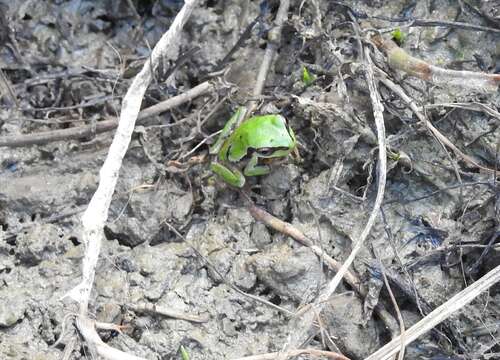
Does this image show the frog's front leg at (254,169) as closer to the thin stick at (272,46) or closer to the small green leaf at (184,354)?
the thin stick at (272,46)

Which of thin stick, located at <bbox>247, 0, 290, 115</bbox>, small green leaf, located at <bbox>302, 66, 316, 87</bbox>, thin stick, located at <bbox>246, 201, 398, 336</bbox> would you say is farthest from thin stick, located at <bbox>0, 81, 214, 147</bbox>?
thin stick, located at <bbox>246, 201, 398, 336</bbox>

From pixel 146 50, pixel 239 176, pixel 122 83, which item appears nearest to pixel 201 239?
pixel 239 176

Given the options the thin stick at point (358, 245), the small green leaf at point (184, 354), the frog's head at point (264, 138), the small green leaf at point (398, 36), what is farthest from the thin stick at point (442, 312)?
the small green leaf at point (398, 36)

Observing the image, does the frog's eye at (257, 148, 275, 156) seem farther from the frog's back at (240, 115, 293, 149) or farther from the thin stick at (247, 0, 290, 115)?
the thin stick at (247, 0, 290, 115)

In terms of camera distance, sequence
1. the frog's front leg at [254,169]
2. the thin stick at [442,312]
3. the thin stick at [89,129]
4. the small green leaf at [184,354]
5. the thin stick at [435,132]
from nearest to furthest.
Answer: the thin stick at [442,312] < the small green leaf at [184,354] < the thin stick at [435,132] < the frog's front leg at [254,169] < the thin stick at [89,129]

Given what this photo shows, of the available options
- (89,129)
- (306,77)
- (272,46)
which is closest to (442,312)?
(306,77)

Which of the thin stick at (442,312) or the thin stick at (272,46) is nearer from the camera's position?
the thin stick at (442,312)
